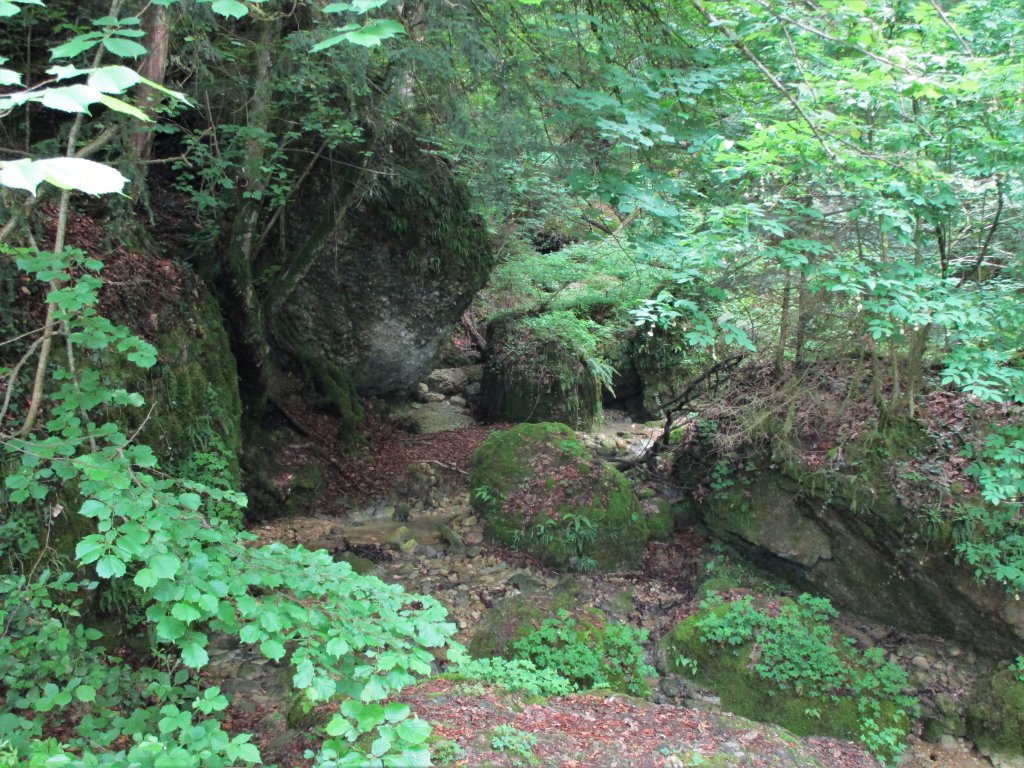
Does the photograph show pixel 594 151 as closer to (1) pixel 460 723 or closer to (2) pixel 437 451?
(1) pixel 460 723

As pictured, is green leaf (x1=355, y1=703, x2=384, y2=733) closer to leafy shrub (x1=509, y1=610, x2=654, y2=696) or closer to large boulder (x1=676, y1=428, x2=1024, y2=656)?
leafy shrub (x1=509, y1=610, x2=654, y2=696)

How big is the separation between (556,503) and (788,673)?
8.66ft

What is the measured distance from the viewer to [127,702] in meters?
3.04

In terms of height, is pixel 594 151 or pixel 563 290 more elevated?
pixel 594 151

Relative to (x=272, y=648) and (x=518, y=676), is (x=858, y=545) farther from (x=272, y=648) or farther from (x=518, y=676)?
(x=272, y=648)

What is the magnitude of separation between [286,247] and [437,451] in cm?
332

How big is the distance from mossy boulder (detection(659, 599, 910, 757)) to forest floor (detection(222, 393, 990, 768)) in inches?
6.0

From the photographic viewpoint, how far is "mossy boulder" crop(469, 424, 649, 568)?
21.0 ft

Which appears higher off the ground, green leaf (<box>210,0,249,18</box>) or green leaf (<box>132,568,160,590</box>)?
green leaf (<box>210,0,249,18</box>)

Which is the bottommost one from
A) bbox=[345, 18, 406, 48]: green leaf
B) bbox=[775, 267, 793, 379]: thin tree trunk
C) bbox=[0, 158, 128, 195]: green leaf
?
bbox=[775, 267, 793, 379]: thin tree trunk

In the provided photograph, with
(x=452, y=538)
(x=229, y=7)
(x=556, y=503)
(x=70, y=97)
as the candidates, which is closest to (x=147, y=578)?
(x=70, y=97)

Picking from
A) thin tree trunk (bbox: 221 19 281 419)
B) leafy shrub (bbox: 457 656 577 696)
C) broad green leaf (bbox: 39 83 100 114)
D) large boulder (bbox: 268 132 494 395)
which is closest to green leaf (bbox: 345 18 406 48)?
broad green leaf (bbox: 39 83 100 114)

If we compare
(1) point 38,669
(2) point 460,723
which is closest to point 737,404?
(2) point 460,723

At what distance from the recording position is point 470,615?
17.8ft
